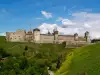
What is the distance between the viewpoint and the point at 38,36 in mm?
196875

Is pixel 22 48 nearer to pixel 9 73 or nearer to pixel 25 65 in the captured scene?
pixel 25 65

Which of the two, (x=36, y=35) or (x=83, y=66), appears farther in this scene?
(x=36, y=35)

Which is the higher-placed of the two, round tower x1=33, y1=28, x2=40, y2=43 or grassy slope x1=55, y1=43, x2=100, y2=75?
round tower x1=33, y1=28, x2=40, y2=43

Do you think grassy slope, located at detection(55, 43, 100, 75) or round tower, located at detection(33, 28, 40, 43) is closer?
grassy slope, located at detection(55, 43, 100, 75)

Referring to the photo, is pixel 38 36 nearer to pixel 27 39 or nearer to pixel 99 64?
pixel 27 39

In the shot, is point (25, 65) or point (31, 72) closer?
point (31, 72)

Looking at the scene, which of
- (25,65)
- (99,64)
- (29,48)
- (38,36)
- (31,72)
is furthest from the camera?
(38,36)

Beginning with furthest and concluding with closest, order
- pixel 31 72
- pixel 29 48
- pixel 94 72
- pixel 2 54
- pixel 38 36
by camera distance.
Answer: pixel 38 36 < pixel 29 48 < pixel 2 54 < pixel 31 72 < pixel 94 72

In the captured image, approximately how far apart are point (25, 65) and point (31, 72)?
13.1 meters

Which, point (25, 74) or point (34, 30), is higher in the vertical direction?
point (34, 30)

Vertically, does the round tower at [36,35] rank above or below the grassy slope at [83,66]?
above

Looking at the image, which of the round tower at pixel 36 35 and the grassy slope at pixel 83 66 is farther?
the round tower at pixel 36 35

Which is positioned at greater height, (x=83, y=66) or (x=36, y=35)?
(x=36, y=35)

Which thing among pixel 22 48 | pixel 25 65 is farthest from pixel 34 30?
pixel 25 65
